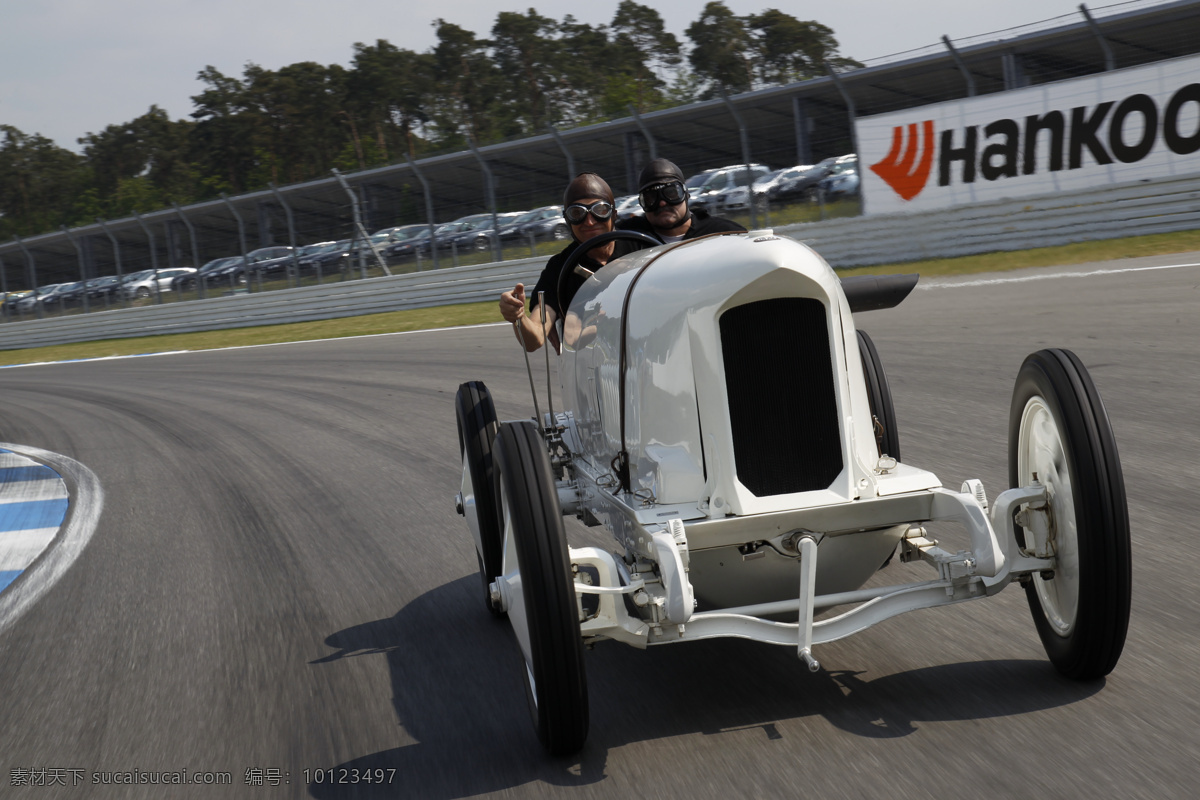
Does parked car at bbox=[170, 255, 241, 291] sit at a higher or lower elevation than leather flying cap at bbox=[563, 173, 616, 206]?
lower

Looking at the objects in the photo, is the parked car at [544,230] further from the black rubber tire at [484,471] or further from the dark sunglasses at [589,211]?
the black rubber tire at [484,471]

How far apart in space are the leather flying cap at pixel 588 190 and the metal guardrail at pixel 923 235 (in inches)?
578

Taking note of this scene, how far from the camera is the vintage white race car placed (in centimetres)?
279

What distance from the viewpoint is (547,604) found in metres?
2.74

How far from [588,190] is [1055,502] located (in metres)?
2.37

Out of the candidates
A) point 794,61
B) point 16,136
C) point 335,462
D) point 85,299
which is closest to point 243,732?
point 335,462

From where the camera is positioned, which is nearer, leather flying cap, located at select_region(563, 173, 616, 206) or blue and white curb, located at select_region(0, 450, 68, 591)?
leather flying cap, located at select_region(563, 173, 616, 206)

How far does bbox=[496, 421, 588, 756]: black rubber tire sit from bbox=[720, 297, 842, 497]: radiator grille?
578 millimetres

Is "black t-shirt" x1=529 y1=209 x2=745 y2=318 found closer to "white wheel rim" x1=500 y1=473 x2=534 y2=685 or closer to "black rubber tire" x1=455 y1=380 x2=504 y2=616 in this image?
"black rubber tire" x1=455 y1=380 x2=504 y2=616

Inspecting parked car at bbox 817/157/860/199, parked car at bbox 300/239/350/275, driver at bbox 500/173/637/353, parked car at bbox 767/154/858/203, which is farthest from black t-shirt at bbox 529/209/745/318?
parked car at bbox 300/239/350/275

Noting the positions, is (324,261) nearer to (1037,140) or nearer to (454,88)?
(1037,140)

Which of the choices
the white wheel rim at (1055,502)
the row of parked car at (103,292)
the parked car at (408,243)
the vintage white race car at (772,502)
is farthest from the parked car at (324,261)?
the white wheel rim at (1055,502)

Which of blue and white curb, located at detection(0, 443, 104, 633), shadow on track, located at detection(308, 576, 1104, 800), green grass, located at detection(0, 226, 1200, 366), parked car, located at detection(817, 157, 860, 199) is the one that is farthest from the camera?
parked car, located at detection(817, 157, 860, 199)

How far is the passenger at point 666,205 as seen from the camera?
4.40m
